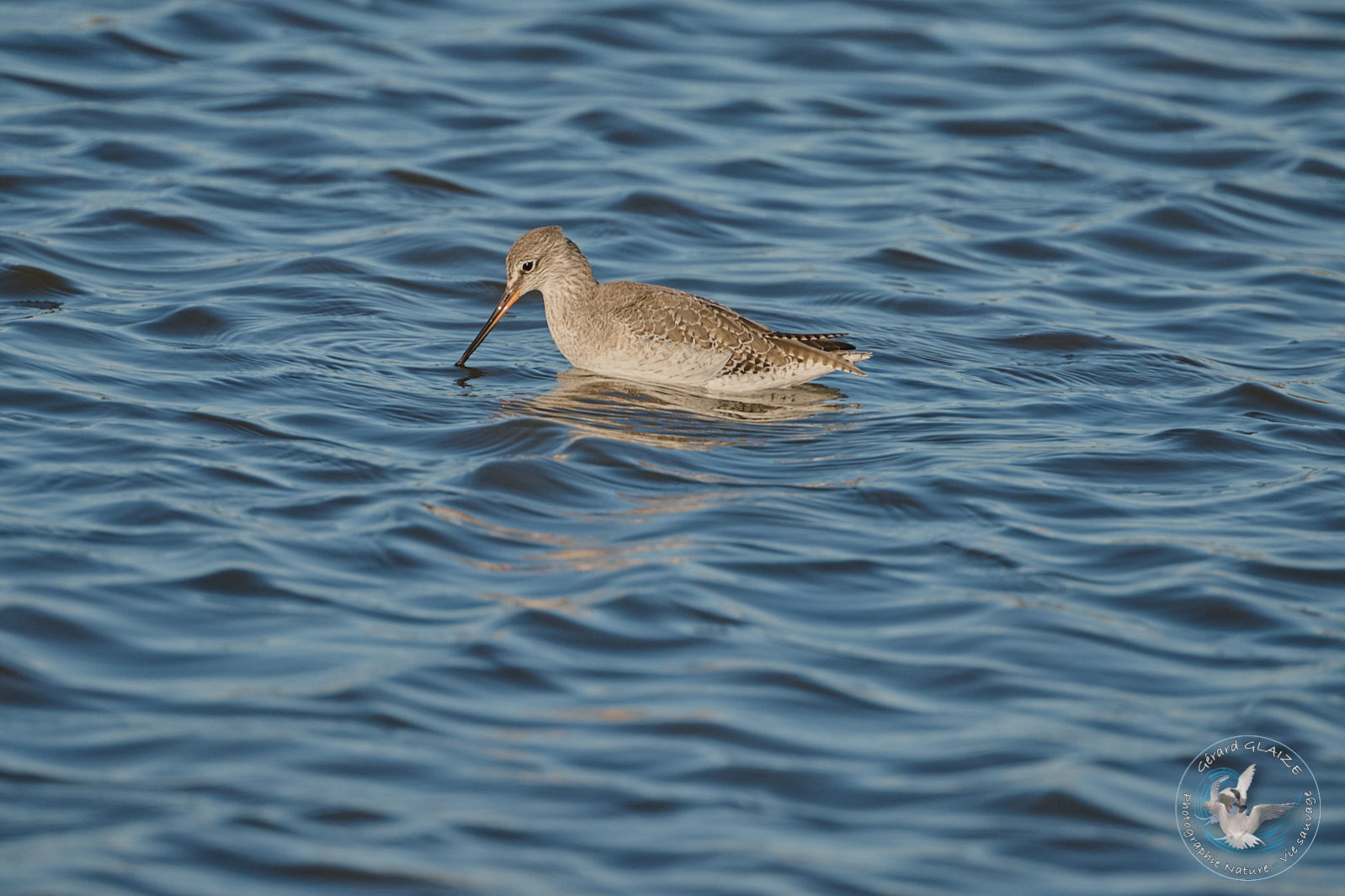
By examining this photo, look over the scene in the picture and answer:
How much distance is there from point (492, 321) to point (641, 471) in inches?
82.5

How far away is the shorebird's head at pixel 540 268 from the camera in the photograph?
368 inches

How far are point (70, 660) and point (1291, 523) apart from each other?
216 inches

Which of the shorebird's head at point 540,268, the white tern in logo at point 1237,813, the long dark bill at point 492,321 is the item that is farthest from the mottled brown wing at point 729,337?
the white tern in logo at point 1237,813

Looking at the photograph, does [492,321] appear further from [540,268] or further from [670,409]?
[670,409]

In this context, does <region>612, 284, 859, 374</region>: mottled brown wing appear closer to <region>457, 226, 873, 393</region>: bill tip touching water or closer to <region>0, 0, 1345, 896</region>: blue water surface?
<region>457, 226, 873, 393</region>: bill tip touching water

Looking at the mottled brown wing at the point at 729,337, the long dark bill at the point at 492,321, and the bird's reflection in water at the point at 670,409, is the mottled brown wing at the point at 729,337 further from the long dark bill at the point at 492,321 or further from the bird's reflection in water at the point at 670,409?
the long dark bill at the point at 492,321

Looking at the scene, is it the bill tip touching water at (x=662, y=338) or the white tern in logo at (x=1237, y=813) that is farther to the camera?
the bill tip touching water at (x=662, y=338)

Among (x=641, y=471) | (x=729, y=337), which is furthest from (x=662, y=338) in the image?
(x=641, y=471)

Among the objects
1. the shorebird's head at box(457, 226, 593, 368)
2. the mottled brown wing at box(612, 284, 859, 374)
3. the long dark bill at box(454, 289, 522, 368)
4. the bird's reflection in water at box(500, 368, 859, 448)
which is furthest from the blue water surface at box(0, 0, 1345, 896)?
the shorebird's head at box(457, 226, 593, 368)

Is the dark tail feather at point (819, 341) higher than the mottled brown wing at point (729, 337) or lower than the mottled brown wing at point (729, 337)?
higher

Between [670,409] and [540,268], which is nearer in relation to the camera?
[670,409]

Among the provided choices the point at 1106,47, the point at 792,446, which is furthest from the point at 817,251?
the point at 1106,47

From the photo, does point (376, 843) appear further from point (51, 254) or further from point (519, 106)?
point (519, 106)

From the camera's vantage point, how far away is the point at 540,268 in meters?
9.43
